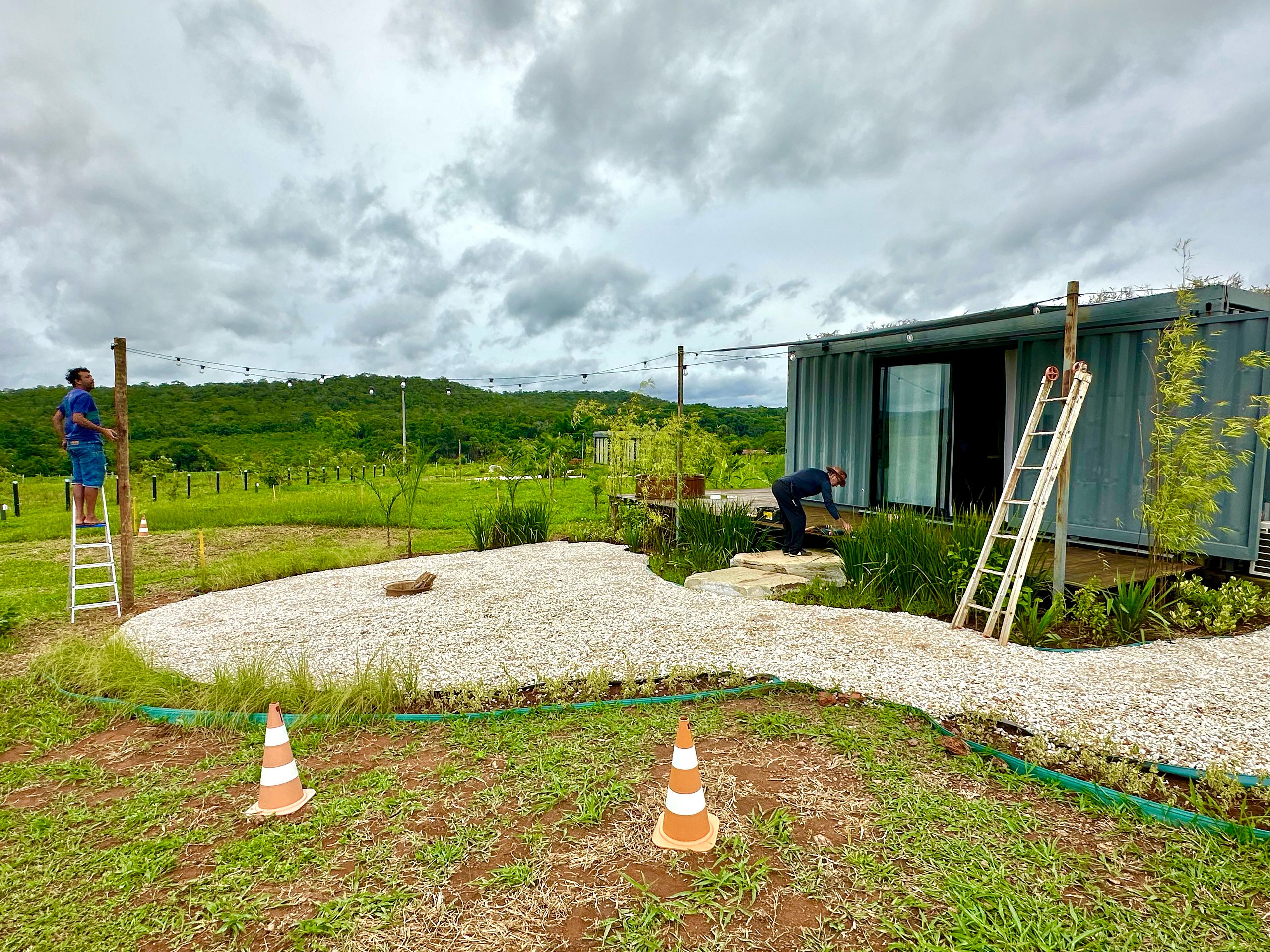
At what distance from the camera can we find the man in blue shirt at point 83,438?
5715 mm

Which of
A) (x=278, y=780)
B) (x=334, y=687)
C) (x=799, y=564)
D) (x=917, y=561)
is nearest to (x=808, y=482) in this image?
(x=799, y=564)

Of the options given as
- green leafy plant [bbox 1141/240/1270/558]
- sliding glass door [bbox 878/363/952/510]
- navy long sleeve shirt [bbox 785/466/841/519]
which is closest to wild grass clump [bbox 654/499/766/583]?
navy long sleeve shirt [bbox 785/466/841/519]

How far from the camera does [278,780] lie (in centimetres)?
249

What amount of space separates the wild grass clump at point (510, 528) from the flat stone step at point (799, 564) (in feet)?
11.1

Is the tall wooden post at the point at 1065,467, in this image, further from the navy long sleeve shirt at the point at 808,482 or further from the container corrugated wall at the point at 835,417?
the container corrugated wall at the point at 835,417

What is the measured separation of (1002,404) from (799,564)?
3.51 meters

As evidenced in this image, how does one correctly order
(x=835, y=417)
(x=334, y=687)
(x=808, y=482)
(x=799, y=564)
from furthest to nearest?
(x=835, y=417), (x=808, y=482), (x=799, y=564), (x=334, y=687)

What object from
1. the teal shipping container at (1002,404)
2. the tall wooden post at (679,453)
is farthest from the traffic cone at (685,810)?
the tall wooden post at (679,453)

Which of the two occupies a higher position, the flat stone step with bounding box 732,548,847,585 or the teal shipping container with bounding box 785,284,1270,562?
the teal shipping container with bounding box 785,284,1270,562

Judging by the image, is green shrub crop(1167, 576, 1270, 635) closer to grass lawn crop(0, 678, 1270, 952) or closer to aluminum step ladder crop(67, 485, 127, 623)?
grass lawn crop(0, 678, 1270, 952)

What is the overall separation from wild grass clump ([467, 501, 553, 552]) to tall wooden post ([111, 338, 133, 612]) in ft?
12.4

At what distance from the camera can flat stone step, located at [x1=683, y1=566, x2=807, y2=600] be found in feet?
18.6

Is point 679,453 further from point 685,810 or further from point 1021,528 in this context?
point 685,810

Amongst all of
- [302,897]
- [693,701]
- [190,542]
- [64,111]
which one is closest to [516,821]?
[302,897]
